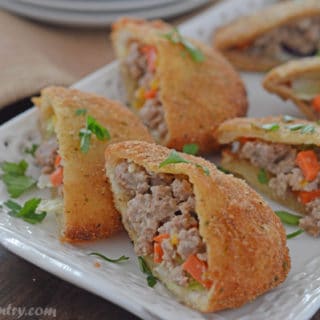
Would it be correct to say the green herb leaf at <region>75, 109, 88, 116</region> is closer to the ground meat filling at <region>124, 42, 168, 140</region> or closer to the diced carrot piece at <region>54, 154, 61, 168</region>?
the diced carrot piece at <region>54, 154, 61, 168</region>

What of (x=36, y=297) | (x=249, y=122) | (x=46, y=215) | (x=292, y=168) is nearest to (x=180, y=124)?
(x=249, y=122)

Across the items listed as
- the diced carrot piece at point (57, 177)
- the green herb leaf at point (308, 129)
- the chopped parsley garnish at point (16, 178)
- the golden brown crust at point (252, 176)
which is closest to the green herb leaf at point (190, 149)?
the golden brown crust at point (252, 176)

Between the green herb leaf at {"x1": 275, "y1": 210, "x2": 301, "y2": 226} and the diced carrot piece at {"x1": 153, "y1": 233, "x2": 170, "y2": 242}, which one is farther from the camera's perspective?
the green herb leaf at {"x1": 275, "y1": 210, "x2": 301, "y2": 226}

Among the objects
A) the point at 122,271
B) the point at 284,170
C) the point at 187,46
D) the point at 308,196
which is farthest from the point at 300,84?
the point at 122,271

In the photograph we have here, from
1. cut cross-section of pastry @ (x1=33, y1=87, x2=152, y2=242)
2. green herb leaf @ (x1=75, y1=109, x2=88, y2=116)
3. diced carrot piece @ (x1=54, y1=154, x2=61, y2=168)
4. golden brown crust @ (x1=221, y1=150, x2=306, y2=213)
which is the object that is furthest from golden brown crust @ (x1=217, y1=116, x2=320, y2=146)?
diced carrot piece @ (x1=54, y1=154, x2=61, y2=168)

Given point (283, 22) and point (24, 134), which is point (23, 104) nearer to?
point (24, 134)
